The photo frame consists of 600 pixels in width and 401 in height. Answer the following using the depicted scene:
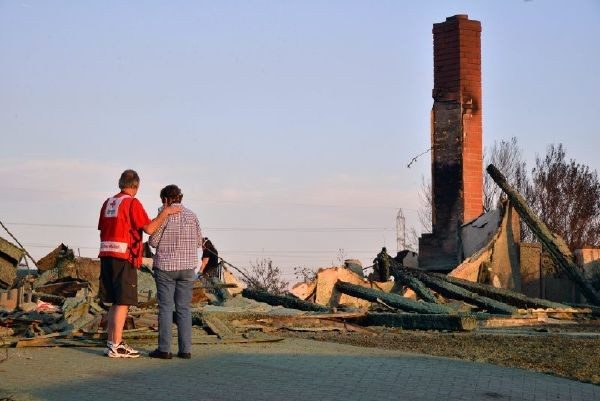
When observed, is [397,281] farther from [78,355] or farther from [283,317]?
[78,355]

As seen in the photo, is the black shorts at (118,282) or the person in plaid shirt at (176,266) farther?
the person in plaid shirt at (176,266)

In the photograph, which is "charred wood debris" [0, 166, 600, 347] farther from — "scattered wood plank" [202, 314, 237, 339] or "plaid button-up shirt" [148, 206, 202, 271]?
"plaid button-up shirt" [148, 206, 202, 271]

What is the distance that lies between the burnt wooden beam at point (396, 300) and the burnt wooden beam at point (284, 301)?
1.48 metres

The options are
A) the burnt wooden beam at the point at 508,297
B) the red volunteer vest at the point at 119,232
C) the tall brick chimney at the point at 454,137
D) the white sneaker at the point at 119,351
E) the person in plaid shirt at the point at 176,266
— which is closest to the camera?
the white sneaker at the point at 119,351

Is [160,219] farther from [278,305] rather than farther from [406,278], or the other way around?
[406,278]

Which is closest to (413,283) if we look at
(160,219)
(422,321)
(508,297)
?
(508,297)

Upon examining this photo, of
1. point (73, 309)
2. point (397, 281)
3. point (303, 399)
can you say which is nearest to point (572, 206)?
point (397, 281)

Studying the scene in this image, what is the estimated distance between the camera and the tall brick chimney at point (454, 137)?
110 ft

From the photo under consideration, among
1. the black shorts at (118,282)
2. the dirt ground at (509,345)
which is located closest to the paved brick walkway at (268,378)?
the black shorts at (118,282)

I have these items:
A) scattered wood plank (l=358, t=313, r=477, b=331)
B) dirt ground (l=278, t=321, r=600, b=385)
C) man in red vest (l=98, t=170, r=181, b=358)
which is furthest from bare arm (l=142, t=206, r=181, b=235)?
scattered wood plank (l=358, t=313, r=477, b=331)

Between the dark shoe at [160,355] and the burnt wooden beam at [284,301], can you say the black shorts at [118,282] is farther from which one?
the burnt wooden beam at [284,301]

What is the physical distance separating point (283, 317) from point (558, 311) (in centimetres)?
753

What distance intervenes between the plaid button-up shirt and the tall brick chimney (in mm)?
22120

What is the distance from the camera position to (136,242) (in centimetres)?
1105
